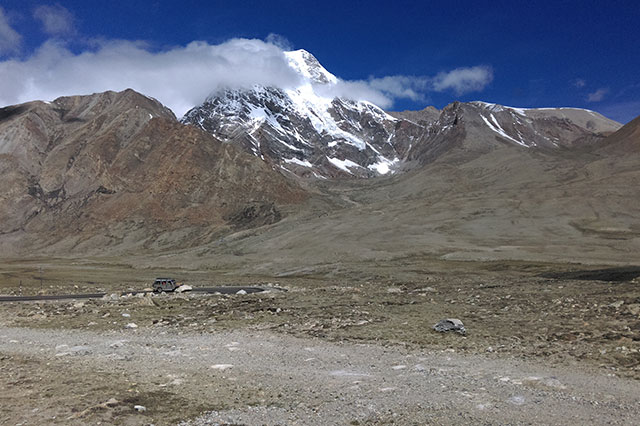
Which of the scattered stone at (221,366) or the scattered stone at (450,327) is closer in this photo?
the scattered stone at (221,366)

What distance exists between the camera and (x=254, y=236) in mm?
141125

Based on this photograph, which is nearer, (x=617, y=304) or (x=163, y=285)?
(x=617, y=304)

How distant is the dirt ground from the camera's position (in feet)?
34.8

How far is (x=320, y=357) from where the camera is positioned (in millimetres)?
15867

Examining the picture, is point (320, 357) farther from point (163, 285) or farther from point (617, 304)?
point (163, 285)

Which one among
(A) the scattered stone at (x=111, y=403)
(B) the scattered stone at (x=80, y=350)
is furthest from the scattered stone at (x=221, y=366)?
(B) the scattered stone at (x=80, y=350)

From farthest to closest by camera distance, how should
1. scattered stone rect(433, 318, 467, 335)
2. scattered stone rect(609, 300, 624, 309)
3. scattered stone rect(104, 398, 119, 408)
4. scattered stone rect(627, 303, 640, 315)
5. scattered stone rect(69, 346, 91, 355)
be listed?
scattered stone rect(609, 300, 624, 309) < scattered stone rect(627, 303, 640, 315) < scattered stone rect(433, 318, 467, 335) < scattered stone rect(69, 346, 91, 355) < scattered stone rect(104, 398, 119, 408)

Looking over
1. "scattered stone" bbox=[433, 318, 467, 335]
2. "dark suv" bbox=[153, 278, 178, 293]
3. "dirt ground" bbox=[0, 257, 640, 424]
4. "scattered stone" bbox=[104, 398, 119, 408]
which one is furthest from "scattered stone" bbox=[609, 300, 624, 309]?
"dark suv" bbox=[153, 278, 178, 293]

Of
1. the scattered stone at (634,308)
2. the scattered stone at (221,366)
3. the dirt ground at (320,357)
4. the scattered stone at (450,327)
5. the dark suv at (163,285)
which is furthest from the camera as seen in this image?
the dark suv at (163,285)

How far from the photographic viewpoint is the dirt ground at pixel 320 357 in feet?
34.8

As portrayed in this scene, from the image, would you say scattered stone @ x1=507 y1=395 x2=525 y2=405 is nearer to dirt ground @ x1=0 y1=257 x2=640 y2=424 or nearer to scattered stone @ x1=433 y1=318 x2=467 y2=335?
dirt ground @ x1=0 y1=257 x2=640 y2=424

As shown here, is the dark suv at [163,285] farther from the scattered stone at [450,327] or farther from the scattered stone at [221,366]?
the scattered stone at [221,366]

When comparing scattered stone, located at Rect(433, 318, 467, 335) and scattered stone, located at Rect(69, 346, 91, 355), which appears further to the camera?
scattered stone, located at Rect(433, 318, 467, 335)

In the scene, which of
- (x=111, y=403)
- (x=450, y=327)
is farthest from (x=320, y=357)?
(x=111, y=403)
